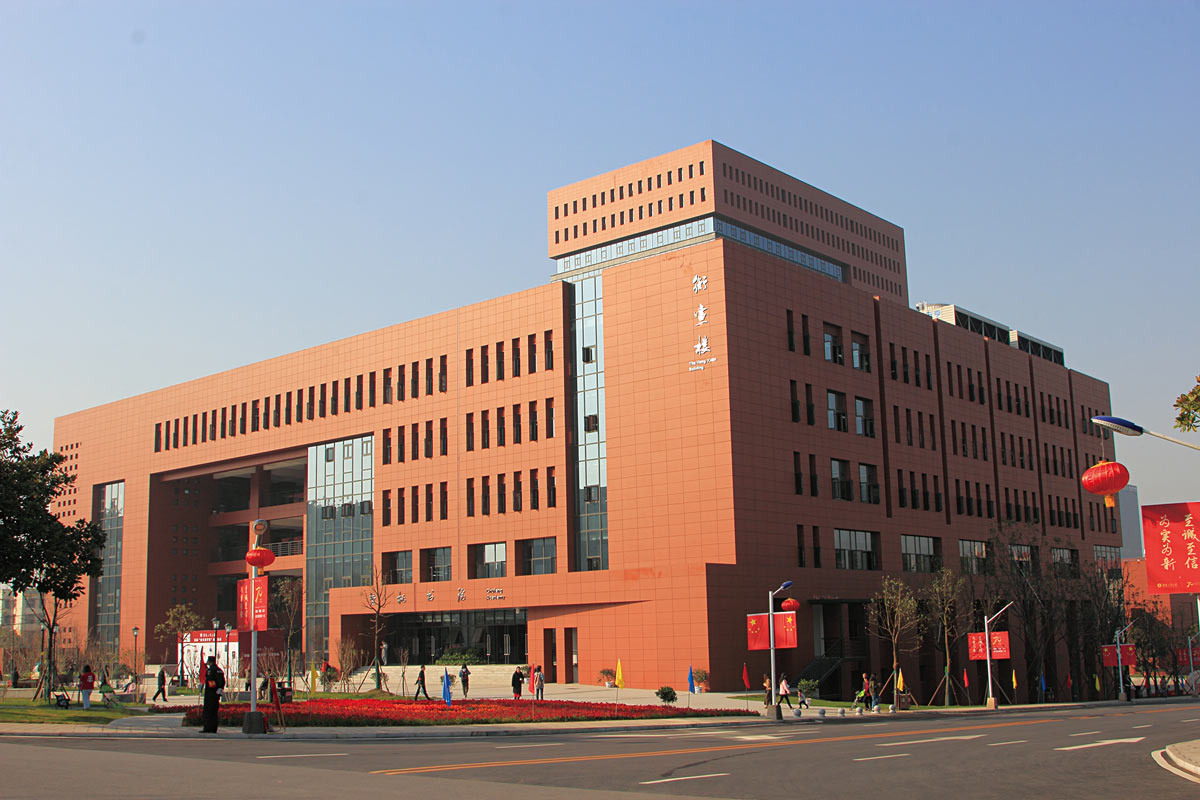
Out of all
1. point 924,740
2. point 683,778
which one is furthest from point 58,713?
point 924,740

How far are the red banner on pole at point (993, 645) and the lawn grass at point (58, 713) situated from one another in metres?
42.1

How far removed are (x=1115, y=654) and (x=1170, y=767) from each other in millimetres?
60961

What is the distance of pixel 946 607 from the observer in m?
64.8

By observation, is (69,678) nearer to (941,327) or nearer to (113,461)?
(113,461)

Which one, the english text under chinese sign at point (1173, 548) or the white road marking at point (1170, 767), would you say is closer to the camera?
the english text under chinese sign at point (1173, 548)

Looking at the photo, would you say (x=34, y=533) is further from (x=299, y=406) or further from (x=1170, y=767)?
(x=299, y=406)

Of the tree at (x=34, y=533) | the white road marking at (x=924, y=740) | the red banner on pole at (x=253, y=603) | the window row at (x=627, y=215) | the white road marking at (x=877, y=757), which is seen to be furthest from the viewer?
the window row at (x=627, y=215)

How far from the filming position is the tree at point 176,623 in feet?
294

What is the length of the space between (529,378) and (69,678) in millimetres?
33873

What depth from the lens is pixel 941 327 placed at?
7956 centimetres

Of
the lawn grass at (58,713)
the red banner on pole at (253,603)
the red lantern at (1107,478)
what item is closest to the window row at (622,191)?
the lawn grass at (58,713)

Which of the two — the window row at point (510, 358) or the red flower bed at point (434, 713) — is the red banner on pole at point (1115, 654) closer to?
the red flower bed at point (434, 713)

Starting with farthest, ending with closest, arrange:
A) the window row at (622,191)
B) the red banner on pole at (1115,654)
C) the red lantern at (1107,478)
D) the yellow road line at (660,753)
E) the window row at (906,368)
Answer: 1. the window row at (622,191)
2. the red banner on pole at (1115,654)
3. the window row at (906,368)
4. the yellow road line at (660,753)
5. the red lantern at (1107,478)

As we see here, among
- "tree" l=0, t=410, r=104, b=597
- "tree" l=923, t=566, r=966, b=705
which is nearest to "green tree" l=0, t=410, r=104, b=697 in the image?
"tree" l=0, t=410, r=104, b=597
